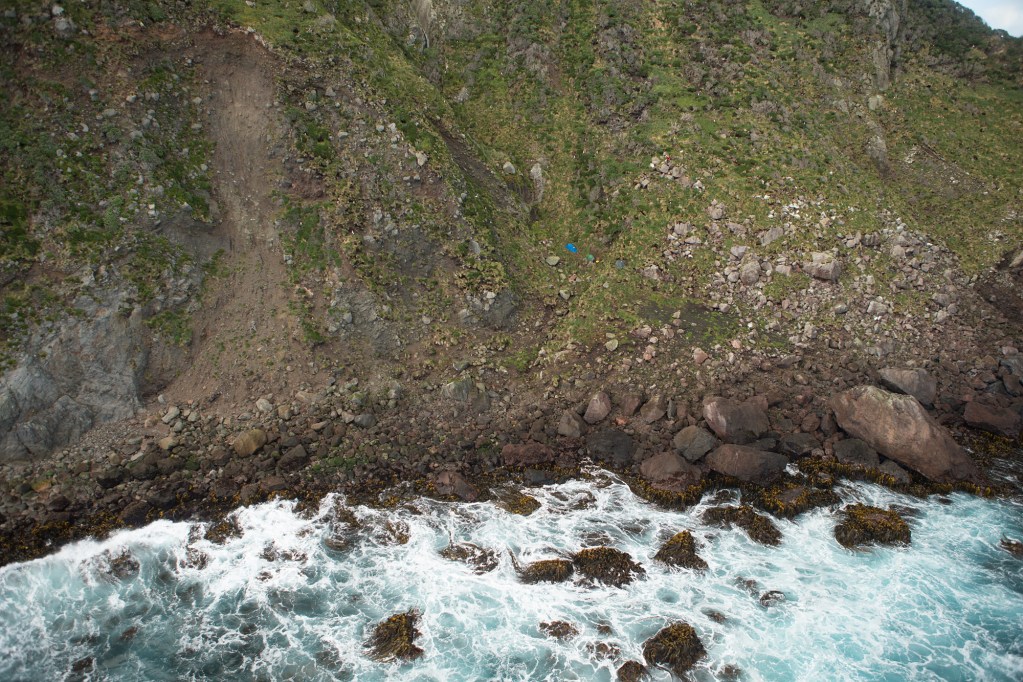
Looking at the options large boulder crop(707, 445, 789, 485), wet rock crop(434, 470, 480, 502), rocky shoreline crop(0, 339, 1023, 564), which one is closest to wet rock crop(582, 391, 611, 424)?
rocky shoreline crop(0, 339, 1023, 564)

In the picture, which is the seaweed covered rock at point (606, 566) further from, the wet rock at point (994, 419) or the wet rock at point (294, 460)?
the wet rock at point (994, 419)

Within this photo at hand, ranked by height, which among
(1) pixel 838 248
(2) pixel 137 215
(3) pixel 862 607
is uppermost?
(1) pixel 838 248

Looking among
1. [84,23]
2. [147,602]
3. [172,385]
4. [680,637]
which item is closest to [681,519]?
[680,637]

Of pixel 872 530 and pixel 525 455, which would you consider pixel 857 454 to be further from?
pixel 525 455

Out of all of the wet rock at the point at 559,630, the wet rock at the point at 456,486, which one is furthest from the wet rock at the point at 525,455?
the wet rock at the point at 559,630

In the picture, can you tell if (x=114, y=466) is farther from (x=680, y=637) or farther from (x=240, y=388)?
(x=680, y=637)

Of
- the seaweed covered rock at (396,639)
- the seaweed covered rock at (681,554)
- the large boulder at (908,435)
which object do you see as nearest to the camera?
the seaweed covered rock at (396,639)

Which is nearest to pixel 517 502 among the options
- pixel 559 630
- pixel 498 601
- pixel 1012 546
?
pixel 498 601
